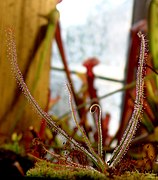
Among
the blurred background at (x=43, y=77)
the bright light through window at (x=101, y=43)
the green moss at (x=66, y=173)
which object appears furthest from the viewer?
the bright light through window at (x=101, y=43)

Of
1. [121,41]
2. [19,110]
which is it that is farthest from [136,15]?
[19,110]

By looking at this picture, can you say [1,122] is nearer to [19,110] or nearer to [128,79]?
[19,110]

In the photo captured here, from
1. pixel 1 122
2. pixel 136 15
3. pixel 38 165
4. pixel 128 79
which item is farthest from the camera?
pixel 136 15

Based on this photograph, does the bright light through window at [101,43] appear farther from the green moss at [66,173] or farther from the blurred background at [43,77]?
the green moss at [66,173]

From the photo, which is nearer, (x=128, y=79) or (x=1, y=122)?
(x=1, y=122)

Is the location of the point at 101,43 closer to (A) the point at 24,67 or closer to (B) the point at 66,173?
(A) the point at 24,67

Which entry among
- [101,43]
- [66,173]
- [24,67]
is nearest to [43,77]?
[24,67]

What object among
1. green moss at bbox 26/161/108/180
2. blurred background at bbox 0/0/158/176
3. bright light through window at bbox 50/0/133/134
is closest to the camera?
green moss at bbox 26/161/108/180

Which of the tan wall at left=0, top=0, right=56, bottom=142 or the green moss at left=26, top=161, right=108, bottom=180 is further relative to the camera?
the tan wall at left=0, top=0, right=56, bottom=142

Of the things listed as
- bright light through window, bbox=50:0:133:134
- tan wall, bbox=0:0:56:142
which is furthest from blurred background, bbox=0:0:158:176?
bright light through window, bbox=50:0:133:134

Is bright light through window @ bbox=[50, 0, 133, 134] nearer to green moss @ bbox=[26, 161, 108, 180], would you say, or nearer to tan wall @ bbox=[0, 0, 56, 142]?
tan wall @ bbox=[0, 0, 56, 142]

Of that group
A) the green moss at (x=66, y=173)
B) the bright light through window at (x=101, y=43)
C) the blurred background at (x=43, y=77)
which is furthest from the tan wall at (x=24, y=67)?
the bright light through window at (x=101, y=43)
